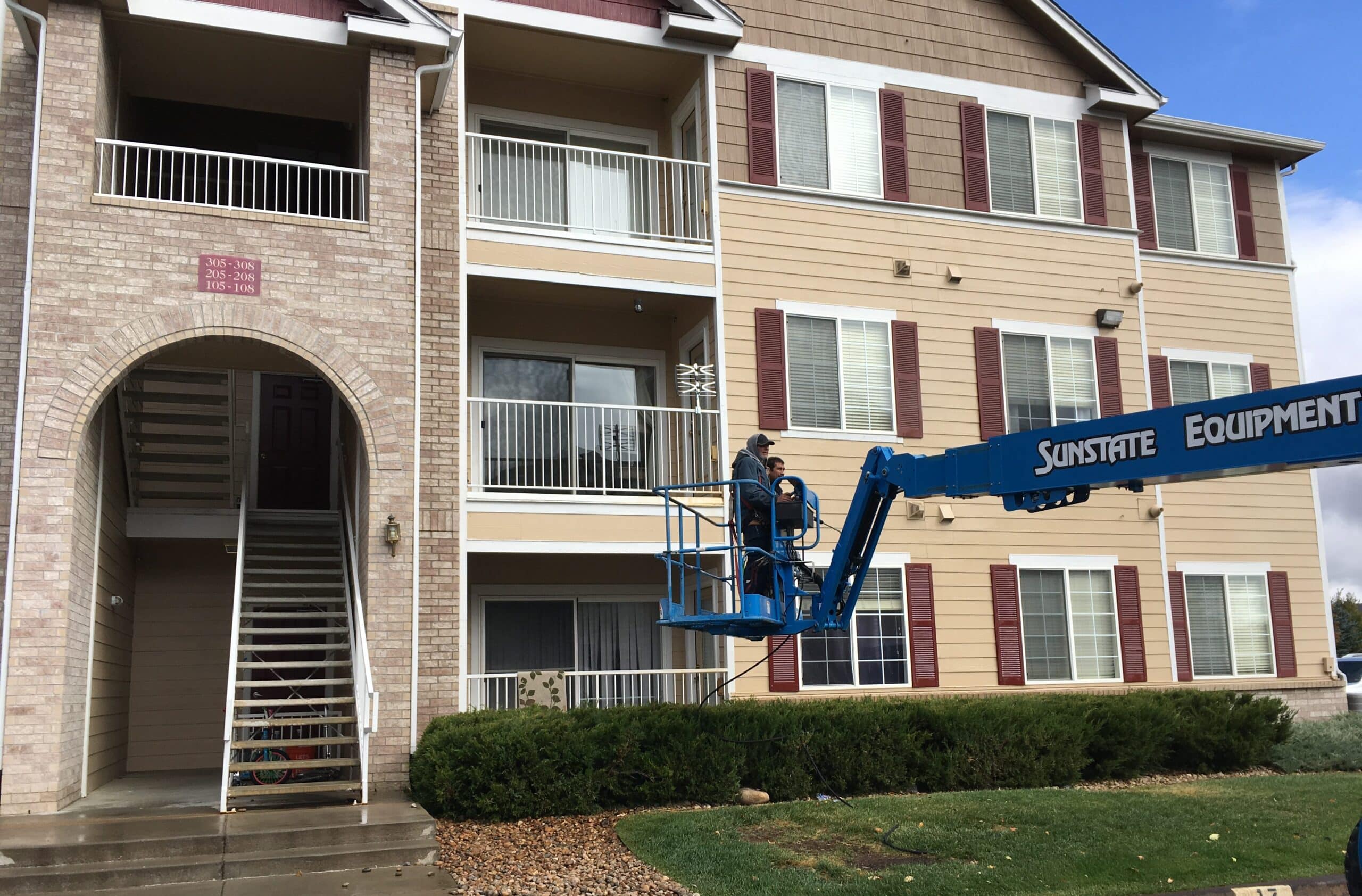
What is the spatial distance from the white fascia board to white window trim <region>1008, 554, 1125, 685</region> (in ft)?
33.8

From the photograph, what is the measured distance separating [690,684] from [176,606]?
658 cm

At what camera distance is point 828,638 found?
14719 mm

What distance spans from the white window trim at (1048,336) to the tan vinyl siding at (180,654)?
1031 centimetres

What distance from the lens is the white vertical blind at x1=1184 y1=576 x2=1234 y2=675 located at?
54.1ft

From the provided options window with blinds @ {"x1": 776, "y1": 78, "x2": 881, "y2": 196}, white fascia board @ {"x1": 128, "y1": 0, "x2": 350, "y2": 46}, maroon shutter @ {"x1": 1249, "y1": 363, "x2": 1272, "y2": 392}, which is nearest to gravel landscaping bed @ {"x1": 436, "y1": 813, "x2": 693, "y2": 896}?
white fascia board @ {"x1": 128, "y1": 0, "x2": 350, "y2": 46}

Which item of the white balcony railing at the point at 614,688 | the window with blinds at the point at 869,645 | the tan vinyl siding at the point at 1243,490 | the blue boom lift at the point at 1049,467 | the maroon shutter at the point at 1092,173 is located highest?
the maroon shutter at the point at 1092,173

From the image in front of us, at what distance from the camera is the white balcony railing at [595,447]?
14414 millimetres

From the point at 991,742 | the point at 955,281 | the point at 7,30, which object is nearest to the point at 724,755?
the point at 991,742

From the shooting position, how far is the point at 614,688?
590 inches

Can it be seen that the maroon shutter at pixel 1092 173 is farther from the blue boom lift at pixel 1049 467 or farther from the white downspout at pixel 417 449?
the blue boom lift at pixel 1049 467

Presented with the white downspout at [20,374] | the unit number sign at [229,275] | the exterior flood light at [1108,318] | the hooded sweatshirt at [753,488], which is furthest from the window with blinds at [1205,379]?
the white downspout at [20,374]

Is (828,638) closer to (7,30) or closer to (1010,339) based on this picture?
(1010,339)

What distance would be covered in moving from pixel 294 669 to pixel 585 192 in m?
6.79

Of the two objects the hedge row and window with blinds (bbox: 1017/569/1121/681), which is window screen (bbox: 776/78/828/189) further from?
the hedge row
